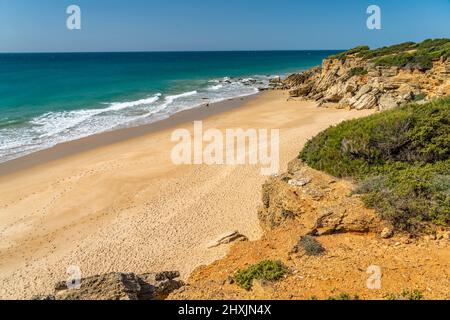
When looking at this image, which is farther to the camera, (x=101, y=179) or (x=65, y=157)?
(x=65, y=157)

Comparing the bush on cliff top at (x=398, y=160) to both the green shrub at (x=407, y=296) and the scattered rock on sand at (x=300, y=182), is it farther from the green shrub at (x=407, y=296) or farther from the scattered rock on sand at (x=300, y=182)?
the green shrub at (x=407, y=296)

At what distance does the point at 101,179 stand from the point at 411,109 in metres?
14.7

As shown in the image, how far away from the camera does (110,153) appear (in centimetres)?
2306

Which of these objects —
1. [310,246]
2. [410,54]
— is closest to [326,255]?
[310,246]

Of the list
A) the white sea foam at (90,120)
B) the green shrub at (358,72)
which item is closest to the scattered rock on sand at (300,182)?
the white sea foam at (90,120)

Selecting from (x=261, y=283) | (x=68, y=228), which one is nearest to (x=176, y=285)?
(x=261, y=283)

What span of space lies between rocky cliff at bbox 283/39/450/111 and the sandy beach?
9860 mm

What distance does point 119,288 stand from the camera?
6.80m

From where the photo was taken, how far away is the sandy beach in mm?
11672

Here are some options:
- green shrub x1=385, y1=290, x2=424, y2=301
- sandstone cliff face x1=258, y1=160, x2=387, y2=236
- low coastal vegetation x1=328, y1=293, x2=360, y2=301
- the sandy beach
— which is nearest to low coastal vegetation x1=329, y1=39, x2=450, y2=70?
the sandy beach

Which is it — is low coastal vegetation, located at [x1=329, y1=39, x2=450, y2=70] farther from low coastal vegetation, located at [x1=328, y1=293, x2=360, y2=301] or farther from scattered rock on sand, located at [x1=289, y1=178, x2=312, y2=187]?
low coastal vegetation, located at [x1=328, y1=293, x2=360, y2=301]
